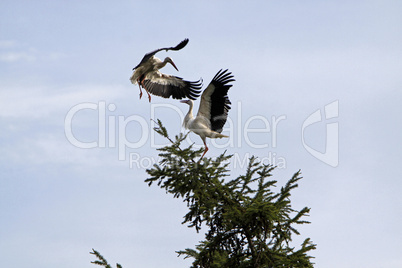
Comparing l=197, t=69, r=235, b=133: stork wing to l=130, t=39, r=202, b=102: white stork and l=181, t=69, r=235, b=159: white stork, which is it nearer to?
l=181, t=69, r=235, b=159: white stork

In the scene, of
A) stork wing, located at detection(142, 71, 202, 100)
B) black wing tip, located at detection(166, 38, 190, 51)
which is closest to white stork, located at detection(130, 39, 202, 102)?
stork wing, located at detection(142, 71, 202, 100)

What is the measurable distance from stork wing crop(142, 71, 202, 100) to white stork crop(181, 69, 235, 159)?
2664mm

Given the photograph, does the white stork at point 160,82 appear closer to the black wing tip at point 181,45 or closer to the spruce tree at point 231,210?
the black wing tip at point 181,45

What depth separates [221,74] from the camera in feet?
31.7

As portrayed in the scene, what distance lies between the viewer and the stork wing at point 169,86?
40.9ft

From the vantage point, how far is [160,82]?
12836mm

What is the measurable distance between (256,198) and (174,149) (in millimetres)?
1220

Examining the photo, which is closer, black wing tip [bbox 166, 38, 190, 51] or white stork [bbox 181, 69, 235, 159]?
white stork [bbox 181, 69, 235, 159]

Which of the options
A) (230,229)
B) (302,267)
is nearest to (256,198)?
(230,229)

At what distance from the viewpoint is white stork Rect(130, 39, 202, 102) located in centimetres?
1246

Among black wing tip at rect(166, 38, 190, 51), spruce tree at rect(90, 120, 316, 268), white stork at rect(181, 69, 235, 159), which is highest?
black wing tip at rect(166, 38, 190, 51)

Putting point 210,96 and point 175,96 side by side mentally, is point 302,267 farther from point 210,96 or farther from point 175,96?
point 175,96

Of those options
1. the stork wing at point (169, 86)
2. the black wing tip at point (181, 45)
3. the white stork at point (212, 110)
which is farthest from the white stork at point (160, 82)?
the white stork at point (212, 110)

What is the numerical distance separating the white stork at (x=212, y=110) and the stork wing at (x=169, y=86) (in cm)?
266
